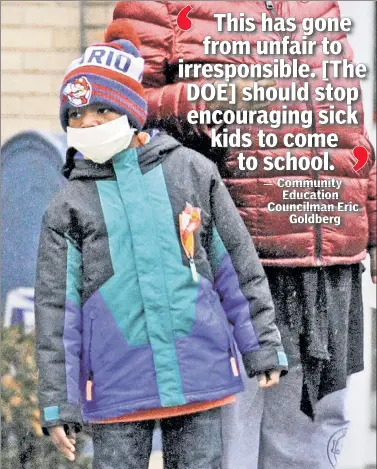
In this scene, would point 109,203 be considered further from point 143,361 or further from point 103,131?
point 143,361

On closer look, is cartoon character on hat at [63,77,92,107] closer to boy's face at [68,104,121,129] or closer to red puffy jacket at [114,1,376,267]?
boy's face at [68,104,121,129]

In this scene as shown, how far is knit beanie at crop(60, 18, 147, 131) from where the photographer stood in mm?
2963

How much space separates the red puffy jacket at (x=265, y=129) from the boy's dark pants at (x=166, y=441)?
0.54m

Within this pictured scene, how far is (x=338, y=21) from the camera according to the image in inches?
131

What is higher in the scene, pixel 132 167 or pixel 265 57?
pixel 265 57

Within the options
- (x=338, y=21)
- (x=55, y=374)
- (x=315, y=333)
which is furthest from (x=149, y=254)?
(x=338, y=21)

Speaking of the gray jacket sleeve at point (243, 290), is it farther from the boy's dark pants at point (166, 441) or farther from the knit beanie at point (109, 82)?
the knit beanie at point (109, 82)

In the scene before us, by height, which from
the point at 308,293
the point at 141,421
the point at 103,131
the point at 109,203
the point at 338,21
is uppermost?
the point at 338,21

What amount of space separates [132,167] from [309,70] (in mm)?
662

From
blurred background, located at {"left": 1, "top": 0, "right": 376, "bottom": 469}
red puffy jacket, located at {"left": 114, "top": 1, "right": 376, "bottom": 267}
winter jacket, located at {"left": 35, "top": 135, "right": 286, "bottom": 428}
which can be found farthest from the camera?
blurred background, located at {"left": 1, "top": 0, "right": 376, "bottom": 469}

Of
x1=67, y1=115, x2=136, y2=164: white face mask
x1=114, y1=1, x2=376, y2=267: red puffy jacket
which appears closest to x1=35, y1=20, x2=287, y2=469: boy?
x1=67, y1=115, x2=136, y2=164: white face mask

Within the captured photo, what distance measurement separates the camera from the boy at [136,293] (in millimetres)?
2922

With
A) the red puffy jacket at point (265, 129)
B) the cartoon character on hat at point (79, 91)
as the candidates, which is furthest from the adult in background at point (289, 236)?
the cartoon character on hat at point (79, 91)

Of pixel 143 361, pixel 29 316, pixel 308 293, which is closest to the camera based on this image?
pixel 143 361
